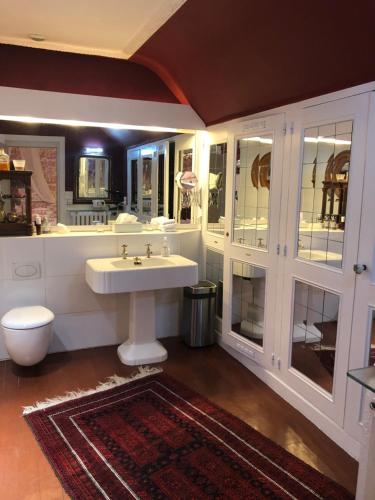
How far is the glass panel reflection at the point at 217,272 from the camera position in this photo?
3.94 m

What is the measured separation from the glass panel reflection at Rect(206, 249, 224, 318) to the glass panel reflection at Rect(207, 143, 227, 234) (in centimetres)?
24

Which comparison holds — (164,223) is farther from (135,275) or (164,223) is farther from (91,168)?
(135,275)

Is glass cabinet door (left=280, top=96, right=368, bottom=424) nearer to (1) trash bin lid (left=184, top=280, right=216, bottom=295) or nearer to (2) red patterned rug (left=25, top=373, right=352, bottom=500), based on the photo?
(2) red patterned rug (left=25, top=373, right=352, bottom=500)

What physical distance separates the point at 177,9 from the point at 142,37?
584mm

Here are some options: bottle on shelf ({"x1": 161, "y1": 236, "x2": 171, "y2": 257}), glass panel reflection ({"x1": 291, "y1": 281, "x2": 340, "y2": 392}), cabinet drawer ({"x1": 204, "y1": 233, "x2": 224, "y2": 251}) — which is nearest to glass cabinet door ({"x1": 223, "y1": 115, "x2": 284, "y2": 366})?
cabinet drawer ({"x1": 204, "y1": 233, "x2": 224, "y2": 251})

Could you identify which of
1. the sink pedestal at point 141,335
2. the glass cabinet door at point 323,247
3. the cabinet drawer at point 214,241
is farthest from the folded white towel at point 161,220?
the glass cabinet door at point 323,247

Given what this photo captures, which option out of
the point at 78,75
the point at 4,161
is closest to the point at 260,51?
the point at 78,75

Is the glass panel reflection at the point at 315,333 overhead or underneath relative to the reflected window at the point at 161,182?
underneath

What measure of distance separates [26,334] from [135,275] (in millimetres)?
895

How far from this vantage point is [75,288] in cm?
374

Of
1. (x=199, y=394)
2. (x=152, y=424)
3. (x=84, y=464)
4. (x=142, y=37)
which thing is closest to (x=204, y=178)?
(x=142, y=37)

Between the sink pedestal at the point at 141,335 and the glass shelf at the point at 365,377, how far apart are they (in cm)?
220

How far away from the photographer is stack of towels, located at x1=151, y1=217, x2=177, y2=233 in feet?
13.3

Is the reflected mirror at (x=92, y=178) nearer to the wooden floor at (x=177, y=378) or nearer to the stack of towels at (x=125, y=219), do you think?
the stack of towels at (x=125, y=219)
